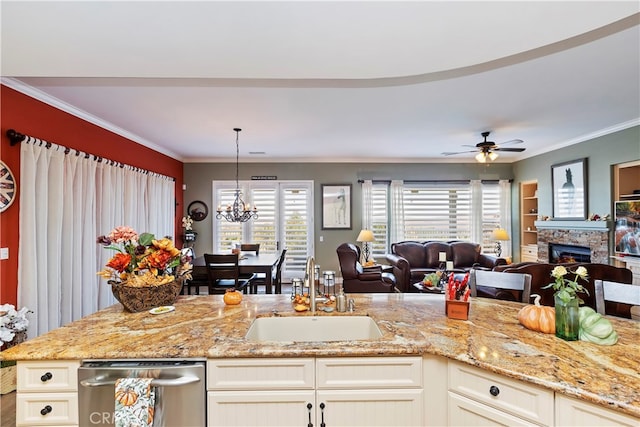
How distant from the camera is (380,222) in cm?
677

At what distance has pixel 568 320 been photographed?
1.38 metres

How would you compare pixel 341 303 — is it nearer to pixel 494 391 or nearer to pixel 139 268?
pixel 494 391

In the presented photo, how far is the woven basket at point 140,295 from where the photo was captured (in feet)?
5.87

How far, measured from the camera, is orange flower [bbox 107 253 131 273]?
1733mm

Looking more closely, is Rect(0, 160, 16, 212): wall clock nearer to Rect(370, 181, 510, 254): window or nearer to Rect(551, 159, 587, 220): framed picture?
Rect(370, 181, 510, 254): window

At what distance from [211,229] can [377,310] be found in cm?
558

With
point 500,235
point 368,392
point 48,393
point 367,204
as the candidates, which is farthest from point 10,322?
point 500,235

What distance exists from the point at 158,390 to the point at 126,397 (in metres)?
0.11

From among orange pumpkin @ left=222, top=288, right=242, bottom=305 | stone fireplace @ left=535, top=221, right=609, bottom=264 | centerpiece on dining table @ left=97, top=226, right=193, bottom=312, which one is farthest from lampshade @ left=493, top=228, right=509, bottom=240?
centerpiece on dining table @ left=97, top=226, right=193, bottom=312

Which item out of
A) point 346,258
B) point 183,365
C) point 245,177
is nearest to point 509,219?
point 346,258

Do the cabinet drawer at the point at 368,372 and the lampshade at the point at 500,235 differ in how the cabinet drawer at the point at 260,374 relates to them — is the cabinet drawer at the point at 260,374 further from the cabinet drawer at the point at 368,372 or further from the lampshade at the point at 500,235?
the lampshade at the point at 500,235

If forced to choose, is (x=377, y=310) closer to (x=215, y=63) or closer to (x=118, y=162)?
(x=215, y=63)

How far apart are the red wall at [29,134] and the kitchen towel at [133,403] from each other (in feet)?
7.69

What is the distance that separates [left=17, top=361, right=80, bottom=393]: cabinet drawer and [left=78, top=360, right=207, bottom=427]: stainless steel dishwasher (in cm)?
5
